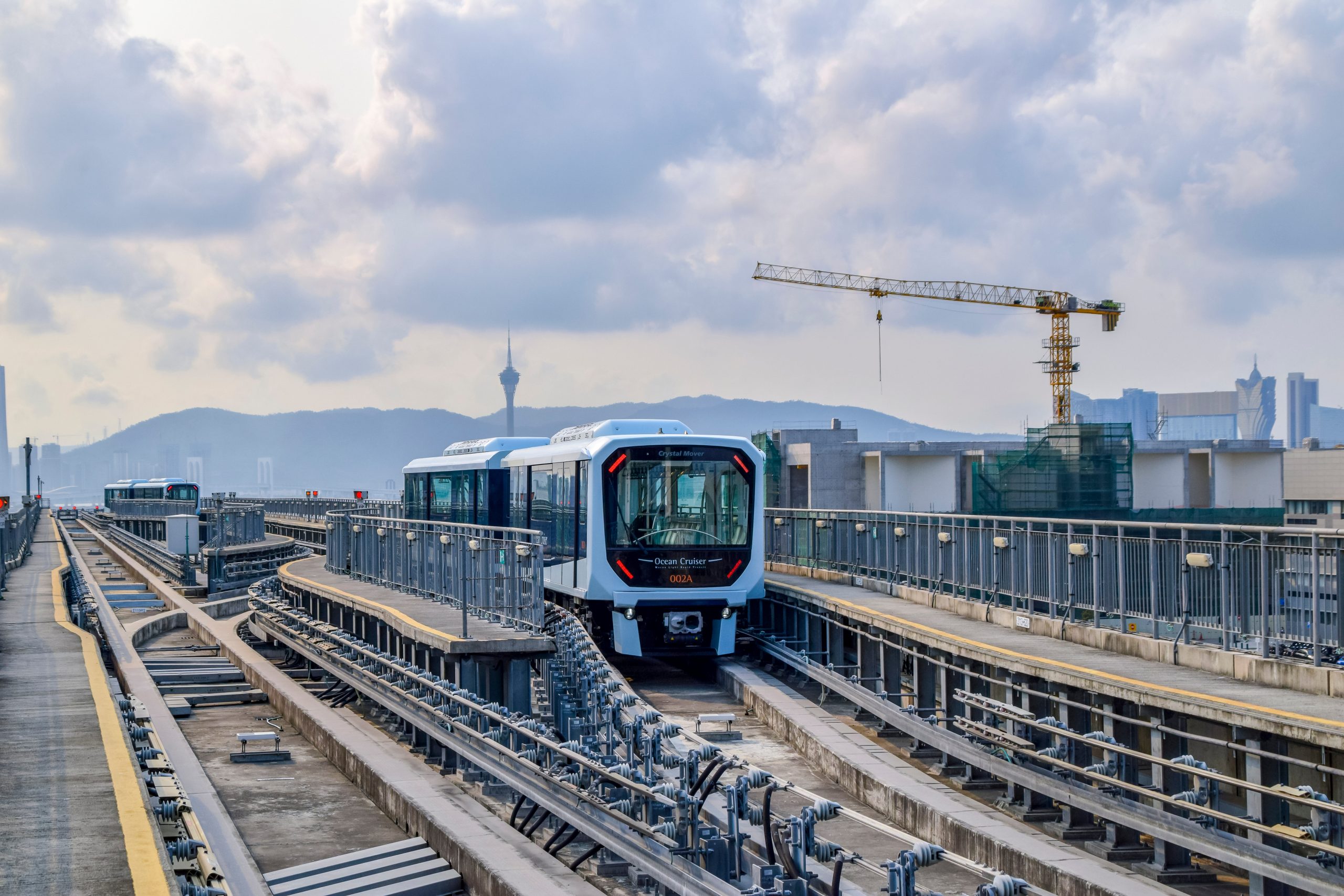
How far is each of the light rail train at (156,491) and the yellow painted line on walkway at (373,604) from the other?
135ft

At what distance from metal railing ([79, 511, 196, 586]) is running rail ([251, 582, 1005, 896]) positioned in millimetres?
28520

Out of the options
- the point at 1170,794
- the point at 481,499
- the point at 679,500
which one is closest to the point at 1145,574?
the point at 1170,794

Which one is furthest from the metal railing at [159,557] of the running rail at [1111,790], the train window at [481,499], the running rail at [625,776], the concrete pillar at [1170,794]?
the concrete pillar at [1170,794]

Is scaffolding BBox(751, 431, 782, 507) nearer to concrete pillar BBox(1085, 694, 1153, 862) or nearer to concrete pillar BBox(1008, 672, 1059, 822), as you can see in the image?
concrete pillar BBox(1008, 672, 1059, 822)

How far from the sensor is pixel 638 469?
70.9 feet

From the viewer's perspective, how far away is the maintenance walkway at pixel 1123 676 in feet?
34.6

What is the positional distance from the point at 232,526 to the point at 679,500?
3166 cm

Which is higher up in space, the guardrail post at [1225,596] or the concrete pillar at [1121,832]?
the guardrail post at [1225,596]

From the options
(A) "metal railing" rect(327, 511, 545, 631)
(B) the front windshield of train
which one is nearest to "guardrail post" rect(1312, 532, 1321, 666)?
(A) "metal railing" rect(327, 511, 545, 631)

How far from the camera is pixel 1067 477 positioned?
92625 mm

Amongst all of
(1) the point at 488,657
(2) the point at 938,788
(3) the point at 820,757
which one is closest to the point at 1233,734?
(2) the point at 938,788

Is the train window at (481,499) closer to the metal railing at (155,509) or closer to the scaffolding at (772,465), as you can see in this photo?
the metal railing at (155,509)

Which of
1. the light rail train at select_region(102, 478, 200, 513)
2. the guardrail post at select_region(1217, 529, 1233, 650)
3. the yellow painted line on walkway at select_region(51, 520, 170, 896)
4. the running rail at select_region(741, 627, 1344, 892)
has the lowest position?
the running rail at select_region(741, 627, 1344, 892)

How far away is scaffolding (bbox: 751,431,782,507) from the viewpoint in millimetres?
98812
